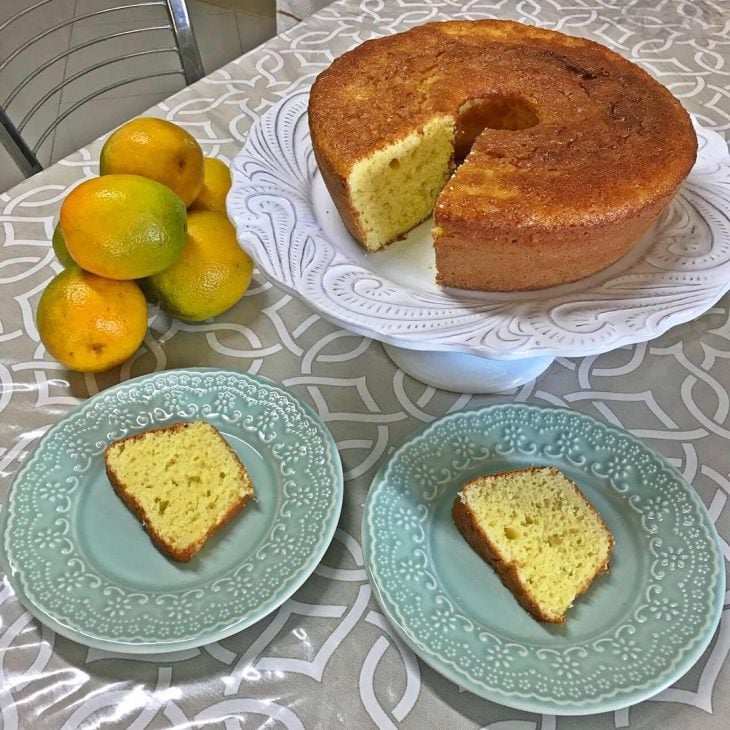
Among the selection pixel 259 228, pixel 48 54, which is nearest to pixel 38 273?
pixel 259 228

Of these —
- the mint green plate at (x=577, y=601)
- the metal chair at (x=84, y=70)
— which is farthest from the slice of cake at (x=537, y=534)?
the metal chair at (x=84, y=70)

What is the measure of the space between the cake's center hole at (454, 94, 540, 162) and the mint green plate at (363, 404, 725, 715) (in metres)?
0.60

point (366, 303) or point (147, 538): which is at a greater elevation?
point (366, 303)

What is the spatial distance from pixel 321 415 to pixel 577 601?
550 millimetres

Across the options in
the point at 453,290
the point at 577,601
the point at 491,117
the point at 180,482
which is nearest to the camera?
the point at 577,601

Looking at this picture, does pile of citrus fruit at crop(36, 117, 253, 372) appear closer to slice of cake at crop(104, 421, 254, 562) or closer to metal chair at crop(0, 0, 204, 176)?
slice of cake at crop(104, 421, 254, 562)

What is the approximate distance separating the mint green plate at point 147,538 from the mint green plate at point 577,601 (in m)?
0.12

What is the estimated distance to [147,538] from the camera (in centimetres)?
104

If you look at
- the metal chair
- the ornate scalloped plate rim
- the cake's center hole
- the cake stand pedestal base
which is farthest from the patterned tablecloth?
the cake's center hole

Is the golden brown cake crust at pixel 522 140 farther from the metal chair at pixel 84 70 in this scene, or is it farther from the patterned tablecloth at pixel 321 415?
the metal chair at pixel 84 70

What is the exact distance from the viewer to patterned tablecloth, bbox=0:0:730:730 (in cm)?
92

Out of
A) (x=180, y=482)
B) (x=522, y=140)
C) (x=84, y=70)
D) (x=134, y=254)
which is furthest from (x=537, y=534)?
(x=84, y=70)

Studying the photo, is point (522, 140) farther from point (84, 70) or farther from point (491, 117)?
point (84, 70)

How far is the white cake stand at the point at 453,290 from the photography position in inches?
39.1
